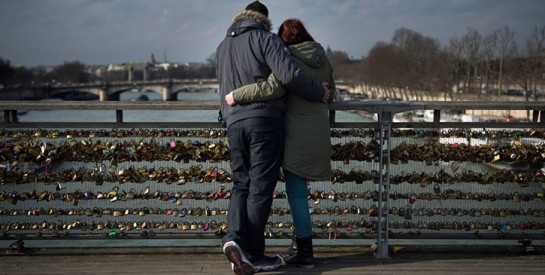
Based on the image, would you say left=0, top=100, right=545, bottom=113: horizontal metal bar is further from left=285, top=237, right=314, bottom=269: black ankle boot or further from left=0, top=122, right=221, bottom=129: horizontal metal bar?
left=285, top=237, right=314, bottom=269: black ankle boot

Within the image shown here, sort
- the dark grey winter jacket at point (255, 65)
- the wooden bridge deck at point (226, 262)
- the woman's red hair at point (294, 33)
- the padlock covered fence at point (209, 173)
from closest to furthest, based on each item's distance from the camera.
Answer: the dark grey winter jacket at point (255, 65)
the woman's red hair at point (294, 33)
the wooden bridge deck at point (226, 262)
the padlock covered fence at point (209, 173)

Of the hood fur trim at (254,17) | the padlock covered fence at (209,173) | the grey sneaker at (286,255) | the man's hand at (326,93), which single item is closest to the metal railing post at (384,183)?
the padlock covered fence at (209,173)

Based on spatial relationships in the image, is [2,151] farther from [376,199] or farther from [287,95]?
[376,199]

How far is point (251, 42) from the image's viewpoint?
3773 millimetres

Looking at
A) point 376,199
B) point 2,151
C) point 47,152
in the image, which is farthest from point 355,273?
point 2,151

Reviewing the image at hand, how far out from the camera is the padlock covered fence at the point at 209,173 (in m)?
4.52

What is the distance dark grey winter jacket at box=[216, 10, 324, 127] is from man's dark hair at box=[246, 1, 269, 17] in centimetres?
6

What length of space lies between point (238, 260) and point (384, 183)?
4.59ft

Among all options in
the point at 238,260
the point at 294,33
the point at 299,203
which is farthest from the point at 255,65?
the point at 238,260

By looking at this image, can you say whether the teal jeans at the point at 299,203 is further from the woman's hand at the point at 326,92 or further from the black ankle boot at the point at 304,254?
the woman's hand at the point at 326,92

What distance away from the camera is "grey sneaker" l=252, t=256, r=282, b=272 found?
3.92 meters

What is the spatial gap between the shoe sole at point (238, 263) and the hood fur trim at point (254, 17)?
5.13ft

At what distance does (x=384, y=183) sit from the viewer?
4410mm

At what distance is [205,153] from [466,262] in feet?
7.35
